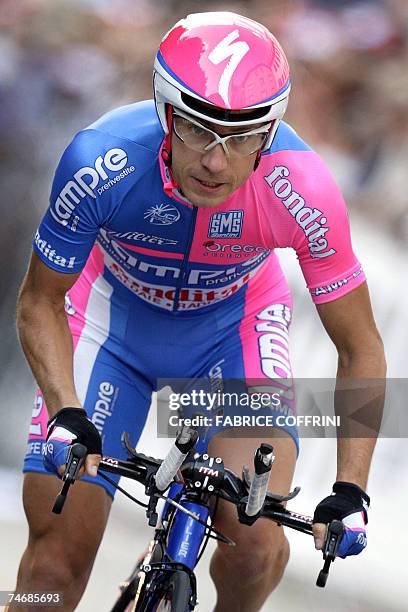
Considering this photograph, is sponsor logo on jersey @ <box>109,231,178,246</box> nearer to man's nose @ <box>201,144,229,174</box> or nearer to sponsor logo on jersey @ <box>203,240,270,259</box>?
→ sponsor logo on jersey @ <box>203,240,270,259</box>

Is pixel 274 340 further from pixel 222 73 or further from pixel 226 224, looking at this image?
pixel 222 73

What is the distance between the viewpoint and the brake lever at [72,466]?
3.31 metres

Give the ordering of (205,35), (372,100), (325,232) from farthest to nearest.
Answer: (372,100) < (325,232) < (205,35)

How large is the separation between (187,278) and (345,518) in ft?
4.01

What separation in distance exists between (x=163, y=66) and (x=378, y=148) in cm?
416

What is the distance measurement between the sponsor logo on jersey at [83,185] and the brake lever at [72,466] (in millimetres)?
873

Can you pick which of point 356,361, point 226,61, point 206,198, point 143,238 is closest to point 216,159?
point 206,198

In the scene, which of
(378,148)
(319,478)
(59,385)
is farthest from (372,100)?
(59,385)

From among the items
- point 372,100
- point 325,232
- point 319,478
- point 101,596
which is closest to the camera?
point 325,232

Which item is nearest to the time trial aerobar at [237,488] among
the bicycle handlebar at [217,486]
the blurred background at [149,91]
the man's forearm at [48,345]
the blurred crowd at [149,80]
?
the bicycle handlebar at [217,486]

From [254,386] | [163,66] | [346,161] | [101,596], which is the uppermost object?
[346,161]

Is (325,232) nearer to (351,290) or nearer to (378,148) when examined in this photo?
(351,290)

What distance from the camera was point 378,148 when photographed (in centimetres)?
759

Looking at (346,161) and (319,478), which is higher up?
(346,161)
